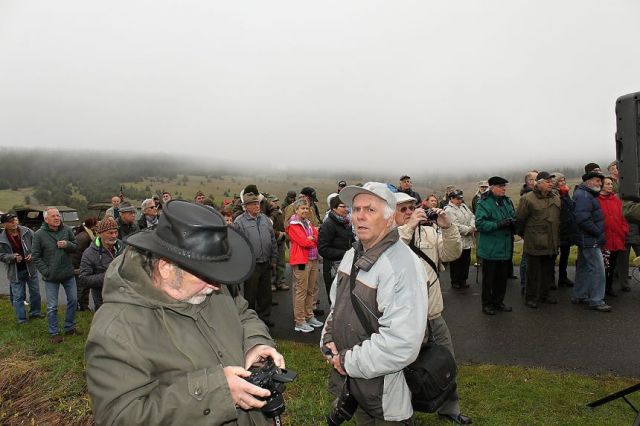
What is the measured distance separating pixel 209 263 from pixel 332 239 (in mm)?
5485

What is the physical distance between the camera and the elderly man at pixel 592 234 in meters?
7.20

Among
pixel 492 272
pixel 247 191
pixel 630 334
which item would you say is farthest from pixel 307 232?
pixel 630 334

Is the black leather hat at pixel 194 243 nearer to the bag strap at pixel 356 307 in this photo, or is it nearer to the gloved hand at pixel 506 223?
the bag strap at pixel 356 307

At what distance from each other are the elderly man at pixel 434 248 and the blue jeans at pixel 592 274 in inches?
164

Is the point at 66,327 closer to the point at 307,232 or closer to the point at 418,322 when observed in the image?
the point at 307,232

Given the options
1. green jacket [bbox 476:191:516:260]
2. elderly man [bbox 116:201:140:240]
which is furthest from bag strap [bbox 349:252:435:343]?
elderly man [bbox 116:201:140:240]

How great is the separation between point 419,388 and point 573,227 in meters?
6.35

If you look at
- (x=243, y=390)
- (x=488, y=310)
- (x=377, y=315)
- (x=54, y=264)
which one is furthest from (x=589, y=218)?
(x=54, y=264)

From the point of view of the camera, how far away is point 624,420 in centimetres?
403

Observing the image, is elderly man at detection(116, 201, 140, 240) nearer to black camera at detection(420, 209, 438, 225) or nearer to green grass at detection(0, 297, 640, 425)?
green grass at detection(0, 297, 640, 425)

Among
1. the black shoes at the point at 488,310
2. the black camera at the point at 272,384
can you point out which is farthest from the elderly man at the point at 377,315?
the black shoes at the point at 488,310

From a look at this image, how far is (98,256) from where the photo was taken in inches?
259

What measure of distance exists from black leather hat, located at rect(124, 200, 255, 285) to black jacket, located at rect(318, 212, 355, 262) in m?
5.27

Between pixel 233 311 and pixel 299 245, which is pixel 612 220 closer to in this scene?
pixel 299 245
